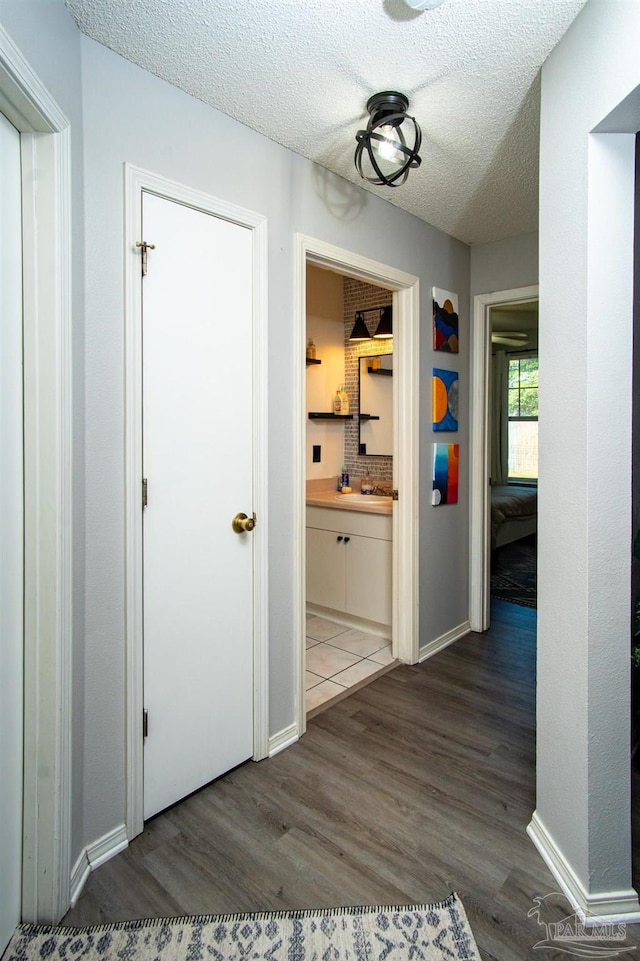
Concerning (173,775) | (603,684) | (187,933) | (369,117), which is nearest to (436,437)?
(369,117)

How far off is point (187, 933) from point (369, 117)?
276 cm

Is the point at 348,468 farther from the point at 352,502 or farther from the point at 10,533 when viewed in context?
the point at 10,533

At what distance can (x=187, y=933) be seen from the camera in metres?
1.39

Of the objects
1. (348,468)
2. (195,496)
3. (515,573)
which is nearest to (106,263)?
(195,496)

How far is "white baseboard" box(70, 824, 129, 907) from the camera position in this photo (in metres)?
1.50

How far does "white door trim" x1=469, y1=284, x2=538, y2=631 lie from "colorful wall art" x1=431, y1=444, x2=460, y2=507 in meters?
0.22

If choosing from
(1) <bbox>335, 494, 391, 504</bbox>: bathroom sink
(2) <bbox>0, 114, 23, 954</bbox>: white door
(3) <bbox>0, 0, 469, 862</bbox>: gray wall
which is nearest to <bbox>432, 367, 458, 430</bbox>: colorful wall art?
(1) <bbox>335, 494, 391, 504</bbox>: bathroom sink

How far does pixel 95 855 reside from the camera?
1.62 meters

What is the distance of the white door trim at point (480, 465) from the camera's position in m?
3.43

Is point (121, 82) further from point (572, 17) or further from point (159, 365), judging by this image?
point (572, 17)

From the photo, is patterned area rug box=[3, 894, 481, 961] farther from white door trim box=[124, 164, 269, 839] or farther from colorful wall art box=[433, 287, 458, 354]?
colorful wall art box=[433, 287, 458, 354]

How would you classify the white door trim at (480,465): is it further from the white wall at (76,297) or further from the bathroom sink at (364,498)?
the white wall at (76,297)

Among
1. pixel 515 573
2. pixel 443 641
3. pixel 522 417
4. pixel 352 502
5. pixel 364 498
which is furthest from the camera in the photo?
pixel 522 417

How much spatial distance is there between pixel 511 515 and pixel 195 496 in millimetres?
4722
